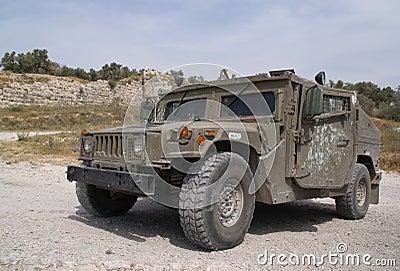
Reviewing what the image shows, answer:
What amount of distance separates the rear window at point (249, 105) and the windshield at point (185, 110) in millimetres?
302

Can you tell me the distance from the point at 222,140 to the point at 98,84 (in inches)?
1382

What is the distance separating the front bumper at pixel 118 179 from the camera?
4191 mm

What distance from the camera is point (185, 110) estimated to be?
5.82 metres

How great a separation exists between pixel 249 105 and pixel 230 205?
1421mm

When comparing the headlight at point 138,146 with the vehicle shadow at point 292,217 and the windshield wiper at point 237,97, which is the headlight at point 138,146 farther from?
the vehicle shadow at point 292,217

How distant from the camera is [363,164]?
→ 6973 millimetres

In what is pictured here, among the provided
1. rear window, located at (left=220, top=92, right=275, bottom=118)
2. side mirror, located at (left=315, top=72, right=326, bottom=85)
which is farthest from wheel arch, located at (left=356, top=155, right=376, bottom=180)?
rear window, located at (left=220, top=92, right=275, bottom=118)

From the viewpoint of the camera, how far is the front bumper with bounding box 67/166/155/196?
165 inches

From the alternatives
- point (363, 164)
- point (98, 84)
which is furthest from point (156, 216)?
point (98, 84)

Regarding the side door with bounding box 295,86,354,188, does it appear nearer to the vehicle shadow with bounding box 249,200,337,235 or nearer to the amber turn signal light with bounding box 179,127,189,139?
the vehicle shadow with bounding box 249,200,337,235

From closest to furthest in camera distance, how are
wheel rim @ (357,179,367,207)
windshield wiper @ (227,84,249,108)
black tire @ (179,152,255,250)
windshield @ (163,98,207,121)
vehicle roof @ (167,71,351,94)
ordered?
1. black tire @ (179,152,255,250)
2. vehicle roof @ (167,71,351,94)
3. windshield wiper @ (227,84,249,108)
4. windshield @ (163,98,207,121)
5. wheel rim @ (357,179,367,207)

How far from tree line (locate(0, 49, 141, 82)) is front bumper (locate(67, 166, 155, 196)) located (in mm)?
39368

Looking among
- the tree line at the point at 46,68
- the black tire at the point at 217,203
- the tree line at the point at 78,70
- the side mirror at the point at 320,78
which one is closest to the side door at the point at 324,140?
the side mirror at the point at 320,78

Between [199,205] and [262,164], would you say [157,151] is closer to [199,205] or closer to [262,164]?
[199,205]
